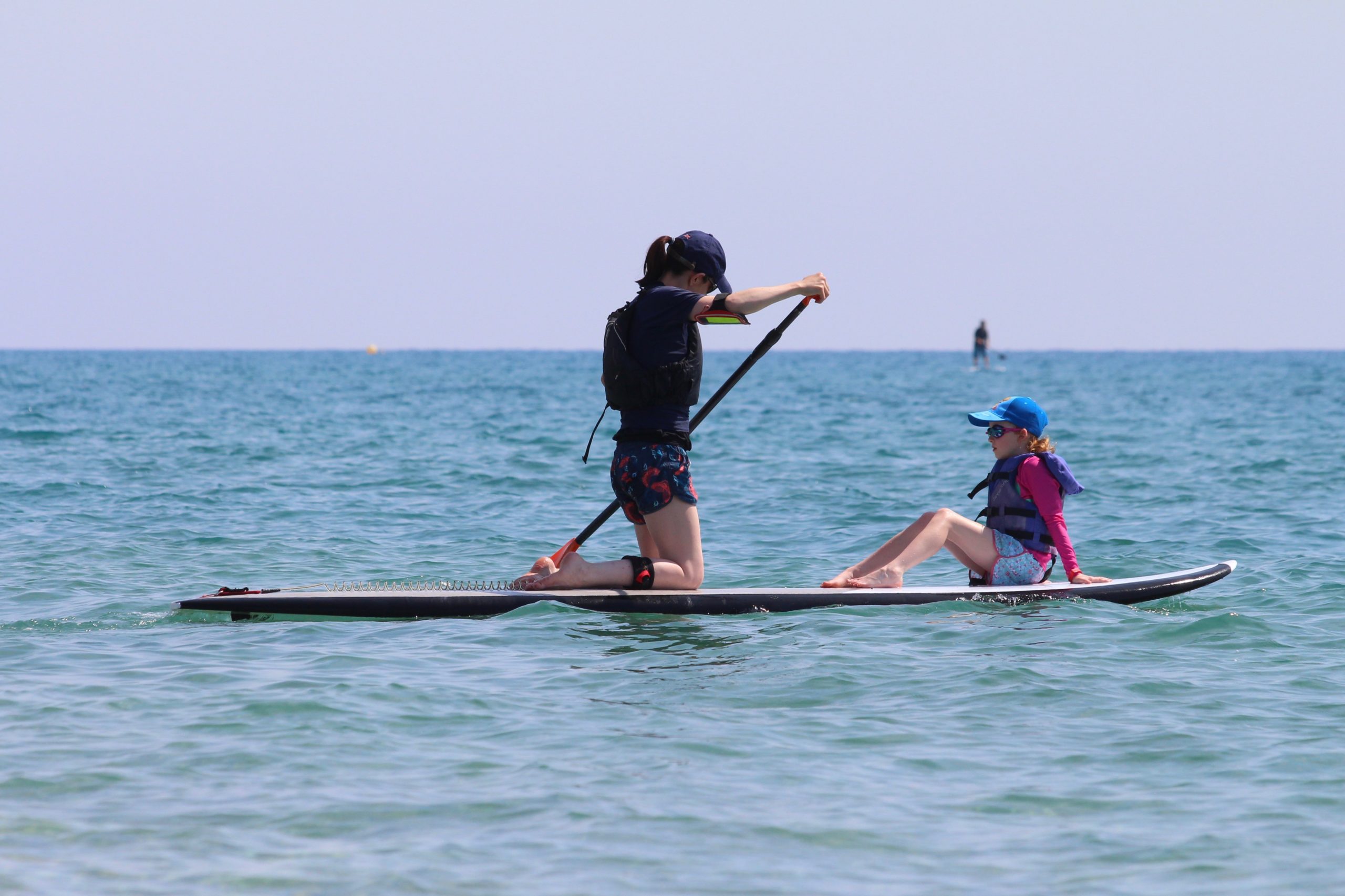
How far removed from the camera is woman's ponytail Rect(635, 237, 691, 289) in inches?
264

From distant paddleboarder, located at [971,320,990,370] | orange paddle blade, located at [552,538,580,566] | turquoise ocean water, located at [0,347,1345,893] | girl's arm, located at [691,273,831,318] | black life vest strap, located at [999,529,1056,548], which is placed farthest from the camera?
distant paddleboarder, located at [971,320,990,370]

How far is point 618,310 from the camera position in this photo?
687 cm

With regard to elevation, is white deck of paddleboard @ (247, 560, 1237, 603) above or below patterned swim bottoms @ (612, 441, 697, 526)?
below

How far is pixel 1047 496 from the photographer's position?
24.4 feet

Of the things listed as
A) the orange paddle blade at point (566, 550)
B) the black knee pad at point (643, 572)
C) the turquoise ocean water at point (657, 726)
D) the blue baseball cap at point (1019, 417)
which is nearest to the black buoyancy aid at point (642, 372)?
the black knee pad at point (643, 572)

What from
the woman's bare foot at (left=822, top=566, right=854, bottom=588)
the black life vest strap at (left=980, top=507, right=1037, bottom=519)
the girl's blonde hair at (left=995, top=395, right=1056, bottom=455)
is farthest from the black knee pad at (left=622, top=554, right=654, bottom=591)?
the girl's blonde hair at (left=995, top=395, right=1056, bottom=455)

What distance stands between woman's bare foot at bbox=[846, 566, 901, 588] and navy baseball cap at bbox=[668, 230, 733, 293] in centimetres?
203

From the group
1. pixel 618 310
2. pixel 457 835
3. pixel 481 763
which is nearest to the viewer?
pixel 457 835

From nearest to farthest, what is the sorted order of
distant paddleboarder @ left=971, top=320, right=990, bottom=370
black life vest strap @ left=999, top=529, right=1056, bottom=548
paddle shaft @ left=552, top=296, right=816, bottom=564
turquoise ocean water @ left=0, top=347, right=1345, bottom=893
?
turquoise ocean water @ left=0, top=347, right=1345, bottom=893 → paddle shaft @ left=552, top=296, right=816, bottom=564 → black life vest strap @ left=999, top=529, right=1056, bottom=548 → distant paddleboarder @ left=971, top=320, right=990, bottom=370

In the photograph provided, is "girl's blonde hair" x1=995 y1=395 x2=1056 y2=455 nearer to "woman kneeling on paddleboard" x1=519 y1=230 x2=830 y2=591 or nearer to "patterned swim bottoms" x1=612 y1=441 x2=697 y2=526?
"woman kneeling on paddleboard" x1=519 y1=230 x2=830 y2=591

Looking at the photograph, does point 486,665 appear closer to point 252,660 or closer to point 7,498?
point 252,660

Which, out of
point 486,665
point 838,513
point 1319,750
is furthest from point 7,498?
point 1319,750

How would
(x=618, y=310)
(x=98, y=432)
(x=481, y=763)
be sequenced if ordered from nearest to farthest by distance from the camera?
(x=481, y=763) → (x=618, y=310) → (x=98, y=432)

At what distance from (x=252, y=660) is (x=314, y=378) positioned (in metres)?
65.3
